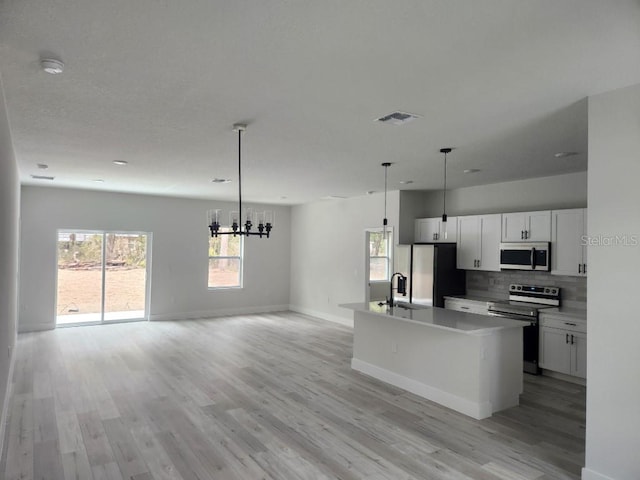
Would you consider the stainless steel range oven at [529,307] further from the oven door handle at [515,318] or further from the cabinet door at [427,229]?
the cabinet door at [427,229]

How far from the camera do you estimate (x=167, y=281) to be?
9328 mm

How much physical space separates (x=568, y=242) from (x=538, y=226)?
0.46 meters

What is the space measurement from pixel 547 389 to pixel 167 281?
7383 millimetres

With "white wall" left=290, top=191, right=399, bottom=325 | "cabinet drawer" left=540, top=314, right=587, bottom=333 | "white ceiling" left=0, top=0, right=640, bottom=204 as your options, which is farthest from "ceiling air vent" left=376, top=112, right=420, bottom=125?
"white wall" left=290, top=191, right=399, bottom=325

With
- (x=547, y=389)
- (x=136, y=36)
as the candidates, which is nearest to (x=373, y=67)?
(x=136, y=36)

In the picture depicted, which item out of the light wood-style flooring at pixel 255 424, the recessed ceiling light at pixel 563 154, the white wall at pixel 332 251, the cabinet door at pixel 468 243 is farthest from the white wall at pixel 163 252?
the recessed ceiling light at pixel 563 154

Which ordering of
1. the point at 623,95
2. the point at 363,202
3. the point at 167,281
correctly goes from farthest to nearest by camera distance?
the point at 167,281 → the point at 363,202 → the point at 623,95

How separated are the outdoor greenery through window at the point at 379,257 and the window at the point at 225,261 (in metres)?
3.35

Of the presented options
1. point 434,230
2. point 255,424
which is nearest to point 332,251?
point 434,230

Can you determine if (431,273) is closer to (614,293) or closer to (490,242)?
(490,242)

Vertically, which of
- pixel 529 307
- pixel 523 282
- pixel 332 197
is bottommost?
pixel 529 307

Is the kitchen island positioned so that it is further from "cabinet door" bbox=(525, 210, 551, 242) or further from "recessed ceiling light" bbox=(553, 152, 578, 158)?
"recessed ceiling light" bbox=(553, 152, 578, 158)

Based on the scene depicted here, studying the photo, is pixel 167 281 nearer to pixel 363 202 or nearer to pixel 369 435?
pixel 363 202

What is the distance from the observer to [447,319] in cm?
457
